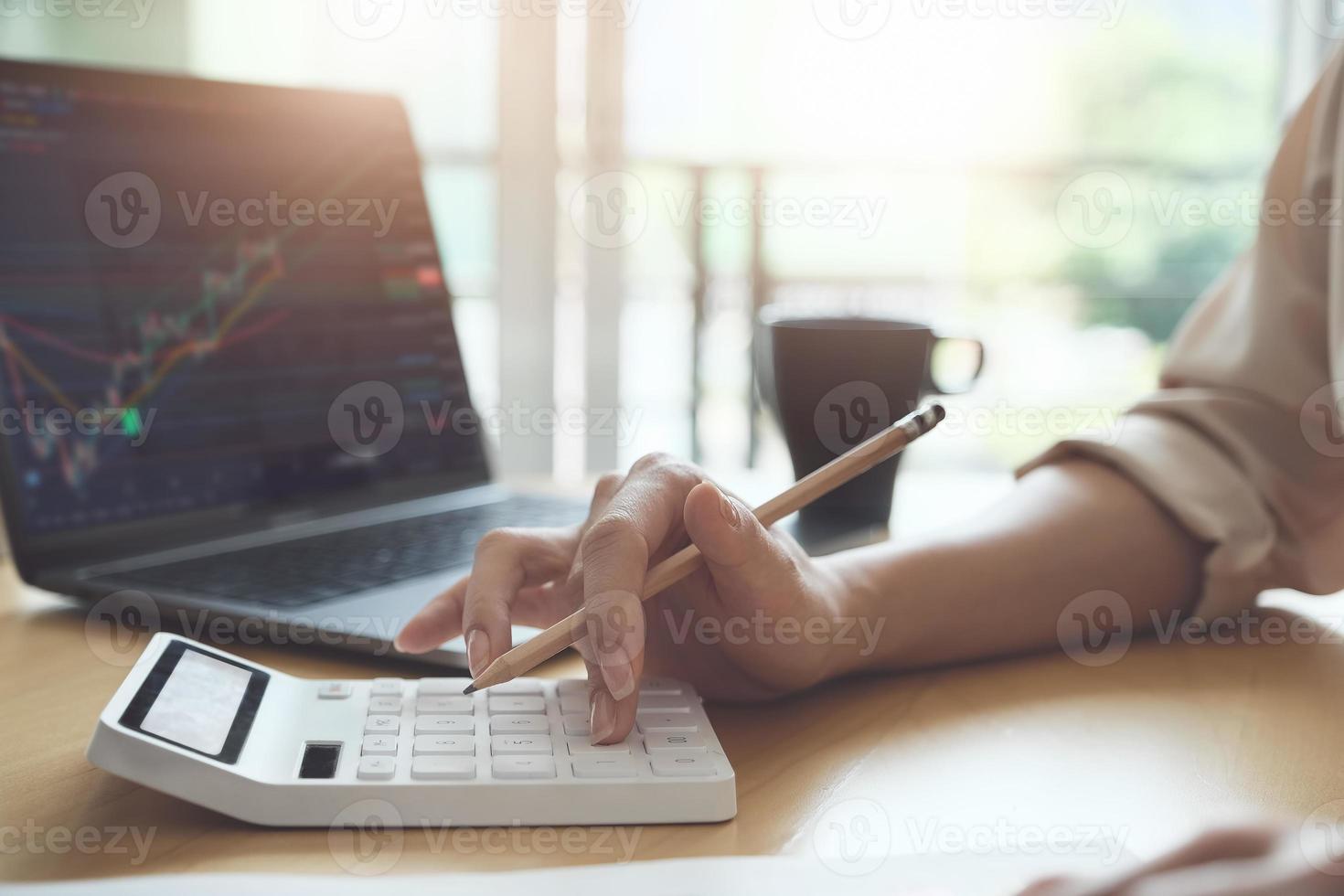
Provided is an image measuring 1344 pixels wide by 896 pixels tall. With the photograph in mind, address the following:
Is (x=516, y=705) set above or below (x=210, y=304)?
below

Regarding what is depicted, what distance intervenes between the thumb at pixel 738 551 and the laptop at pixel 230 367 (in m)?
0.13

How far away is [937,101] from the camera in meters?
2.47

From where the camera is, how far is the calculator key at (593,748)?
402 mm

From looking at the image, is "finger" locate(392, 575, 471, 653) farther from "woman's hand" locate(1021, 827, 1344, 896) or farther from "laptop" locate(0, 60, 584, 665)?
"woman's hand" locate(1021, 827, 1344, 896)

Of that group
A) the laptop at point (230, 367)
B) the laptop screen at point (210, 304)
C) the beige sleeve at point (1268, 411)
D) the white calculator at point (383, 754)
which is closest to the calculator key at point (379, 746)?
the white calculator at point (383, 754)

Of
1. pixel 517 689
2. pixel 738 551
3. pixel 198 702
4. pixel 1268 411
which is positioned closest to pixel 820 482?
pixel 738 551

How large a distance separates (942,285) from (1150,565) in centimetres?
230

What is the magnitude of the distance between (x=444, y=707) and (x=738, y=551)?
13 centimetres

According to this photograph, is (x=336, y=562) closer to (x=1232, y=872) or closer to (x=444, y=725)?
(x=444, y=725)

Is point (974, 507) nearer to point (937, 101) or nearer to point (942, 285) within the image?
point (937, 101)

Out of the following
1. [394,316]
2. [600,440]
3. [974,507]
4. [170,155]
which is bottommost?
[600,440]

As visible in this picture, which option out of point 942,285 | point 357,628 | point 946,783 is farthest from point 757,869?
point 942,285

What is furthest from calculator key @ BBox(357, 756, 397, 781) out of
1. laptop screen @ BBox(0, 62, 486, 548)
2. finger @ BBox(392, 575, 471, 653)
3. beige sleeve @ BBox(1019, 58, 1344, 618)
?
→ beige sleeve @ BBox(1019, 58, 1344, 618)

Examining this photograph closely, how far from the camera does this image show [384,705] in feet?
1.44
